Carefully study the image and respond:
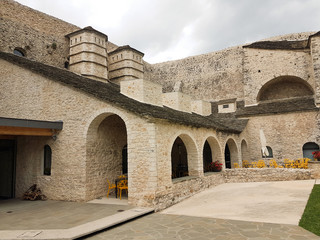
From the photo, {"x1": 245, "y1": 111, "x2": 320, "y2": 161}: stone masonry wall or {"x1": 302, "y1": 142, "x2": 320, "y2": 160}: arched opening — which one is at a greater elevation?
{"x1": 245, "y1": 111, "x2": 320, "y2": 161}: stone masonry wall

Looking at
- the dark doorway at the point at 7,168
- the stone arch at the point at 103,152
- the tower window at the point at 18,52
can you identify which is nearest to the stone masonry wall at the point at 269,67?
the stone arch at the point at 103,152

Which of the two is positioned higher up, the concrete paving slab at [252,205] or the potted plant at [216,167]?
the potted plant at [216,167]

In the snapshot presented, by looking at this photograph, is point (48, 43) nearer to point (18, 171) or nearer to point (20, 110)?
point (20, 110)

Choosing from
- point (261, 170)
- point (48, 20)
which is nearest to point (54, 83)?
point (48, 20)

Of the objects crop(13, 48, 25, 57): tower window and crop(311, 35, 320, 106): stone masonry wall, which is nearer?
crop(13, 48, 25, 57): tower window

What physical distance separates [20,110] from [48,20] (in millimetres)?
9407

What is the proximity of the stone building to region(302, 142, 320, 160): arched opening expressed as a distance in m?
0.07

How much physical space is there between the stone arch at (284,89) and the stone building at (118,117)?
0.28ft

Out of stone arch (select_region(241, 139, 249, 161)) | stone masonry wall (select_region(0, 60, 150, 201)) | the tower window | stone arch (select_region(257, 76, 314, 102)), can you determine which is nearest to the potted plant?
stone arch (select_region(241, 139, 249, 161))

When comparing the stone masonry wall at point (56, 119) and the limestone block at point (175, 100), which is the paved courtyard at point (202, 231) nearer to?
the stone masonry wall at point (56, 119)

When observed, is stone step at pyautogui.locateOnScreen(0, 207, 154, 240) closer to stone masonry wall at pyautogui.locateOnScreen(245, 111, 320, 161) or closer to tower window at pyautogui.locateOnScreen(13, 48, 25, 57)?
tower window at pyautogui.locateOnScreen(13, 48, 25, 57)

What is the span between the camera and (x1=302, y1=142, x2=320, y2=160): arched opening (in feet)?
56.4

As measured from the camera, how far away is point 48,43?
16875mm

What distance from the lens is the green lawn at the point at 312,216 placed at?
5.34 meters
